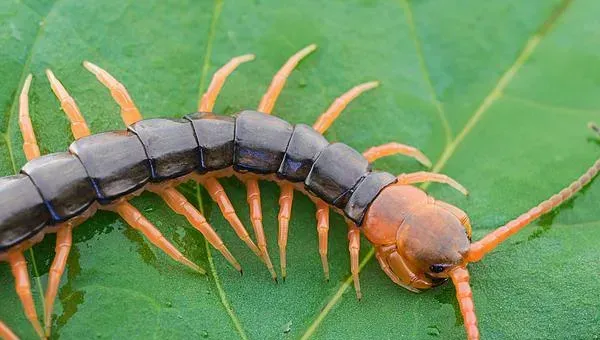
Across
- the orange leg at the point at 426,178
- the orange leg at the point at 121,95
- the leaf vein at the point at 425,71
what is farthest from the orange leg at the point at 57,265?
the leaf vein at the point at 425,71

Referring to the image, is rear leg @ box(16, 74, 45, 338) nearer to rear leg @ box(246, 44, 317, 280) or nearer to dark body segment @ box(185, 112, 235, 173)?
dark body segment @ box(185, 112, 235, 173)

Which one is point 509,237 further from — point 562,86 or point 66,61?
point 66,61

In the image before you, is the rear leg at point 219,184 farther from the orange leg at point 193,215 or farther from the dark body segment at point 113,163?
the dark body segment at point 113,163

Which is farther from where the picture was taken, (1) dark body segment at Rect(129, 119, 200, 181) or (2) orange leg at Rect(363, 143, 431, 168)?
(2) orange leg at Rect(363, 143, 431, 168)

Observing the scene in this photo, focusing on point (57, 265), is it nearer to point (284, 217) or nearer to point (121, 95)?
point (121, 95)

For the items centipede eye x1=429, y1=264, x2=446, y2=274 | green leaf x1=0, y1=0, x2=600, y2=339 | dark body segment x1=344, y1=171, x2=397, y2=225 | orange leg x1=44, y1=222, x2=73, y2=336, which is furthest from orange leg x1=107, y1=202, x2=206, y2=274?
centipede eye x1=429, y1=264, x2=446, y2=274

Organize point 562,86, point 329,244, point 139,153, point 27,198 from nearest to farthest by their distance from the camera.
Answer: point 27,198, point 139,153, point 329,244, point 562,86

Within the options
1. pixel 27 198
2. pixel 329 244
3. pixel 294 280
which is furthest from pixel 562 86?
pixel 27 198
